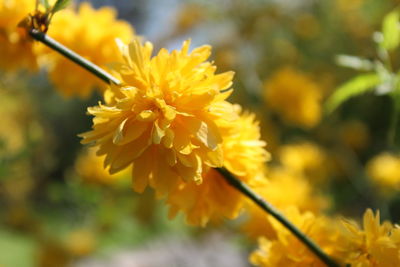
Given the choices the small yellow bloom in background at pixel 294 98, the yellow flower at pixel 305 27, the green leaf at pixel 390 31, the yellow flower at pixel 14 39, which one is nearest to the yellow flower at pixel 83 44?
the yellow flower at pixel 14 39

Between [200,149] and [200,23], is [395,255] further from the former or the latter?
[200,23]

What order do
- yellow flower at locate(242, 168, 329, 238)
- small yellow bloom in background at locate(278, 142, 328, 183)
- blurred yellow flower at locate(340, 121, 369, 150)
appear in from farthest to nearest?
blurred yellow flower at locate(340, 121, 369, 150), small yellow bloom in background at locate(278, 142, 328, 183), yellow flower at locate(242, 168, 329, 238)

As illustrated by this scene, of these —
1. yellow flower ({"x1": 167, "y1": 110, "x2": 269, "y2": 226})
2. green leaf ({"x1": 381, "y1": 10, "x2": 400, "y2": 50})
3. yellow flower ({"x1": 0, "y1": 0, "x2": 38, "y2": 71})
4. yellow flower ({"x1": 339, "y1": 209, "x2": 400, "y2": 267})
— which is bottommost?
yellow flower ({"x1": 339, "y1": 209, "x2": 400, "y2": 267})

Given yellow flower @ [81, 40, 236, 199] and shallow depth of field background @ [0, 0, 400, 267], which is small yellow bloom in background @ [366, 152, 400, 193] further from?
yellow flower @ [81, 40, 236, 199]

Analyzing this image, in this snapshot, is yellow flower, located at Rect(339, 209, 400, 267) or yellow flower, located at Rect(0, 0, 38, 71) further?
yellow flower, located at Rect(0, 0, 38, 71)

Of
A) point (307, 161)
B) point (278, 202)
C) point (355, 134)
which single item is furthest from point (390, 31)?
point (355, 134)

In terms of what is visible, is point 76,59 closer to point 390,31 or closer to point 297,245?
point 297,245

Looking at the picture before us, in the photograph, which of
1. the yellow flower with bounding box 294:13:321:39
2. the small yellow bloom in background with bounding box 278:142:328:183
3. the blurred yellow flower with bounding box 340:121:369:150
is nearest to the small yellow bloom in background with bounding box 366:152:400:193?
the small yellow bloom in background with bounding box 278:142:328:183
